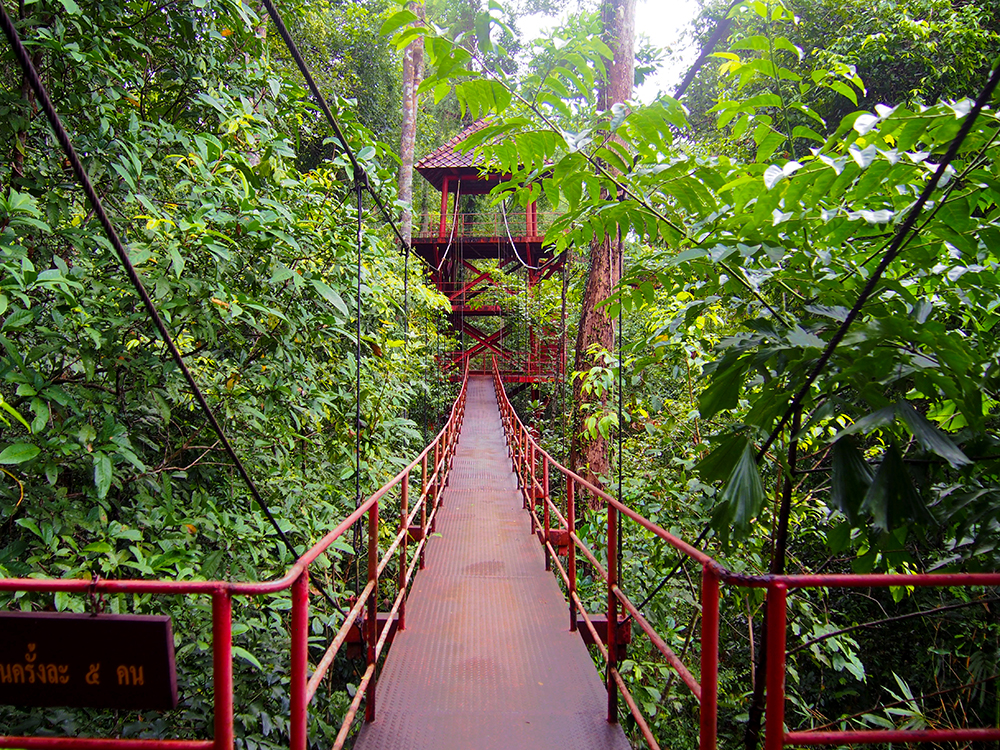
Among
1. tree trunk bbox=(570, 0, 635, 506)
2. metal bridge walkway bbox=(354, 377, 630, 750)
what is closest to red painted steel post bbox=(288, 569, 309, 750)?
metal bridge walkway bbox=(354, 377, 630, 750)

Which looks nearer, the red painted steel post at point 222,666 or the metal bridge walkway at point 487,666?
the red painted steel post at point 222,666

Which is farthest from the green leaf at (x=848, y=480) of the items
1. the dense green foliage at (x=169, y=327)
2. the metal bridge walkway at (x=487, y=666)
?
the dense green foliage at (x=169, y=327)

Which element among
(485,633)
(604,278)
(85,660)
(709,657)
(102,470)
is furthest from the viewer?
(604,278)

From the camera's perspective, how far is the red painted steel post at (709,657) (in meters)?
1.30

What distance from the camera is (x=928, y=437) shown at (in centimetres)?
96

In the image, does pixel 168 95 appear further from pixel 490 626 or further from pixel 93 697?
pixel 490 626

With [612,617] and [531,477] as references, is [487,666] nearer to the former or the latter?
[612,617]

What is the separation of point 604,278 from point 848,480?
4745 millimetres

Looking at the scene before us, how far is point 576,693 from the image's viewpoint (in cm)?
228

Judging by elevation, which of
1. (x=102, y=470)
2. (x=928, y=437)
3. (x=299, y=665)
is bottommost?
(x=299, y=665)

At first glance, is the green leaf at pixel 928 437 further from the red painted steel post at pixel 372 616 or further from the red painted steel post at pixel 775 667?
the red painted steel post at pixel 372 616

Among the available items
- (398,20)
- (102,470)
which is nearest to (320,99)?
(398,20)

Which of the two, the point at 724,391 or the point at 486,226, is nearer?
the point at 724,391

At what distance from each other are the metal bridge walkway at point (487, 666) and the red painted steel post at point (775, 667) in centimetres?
96
